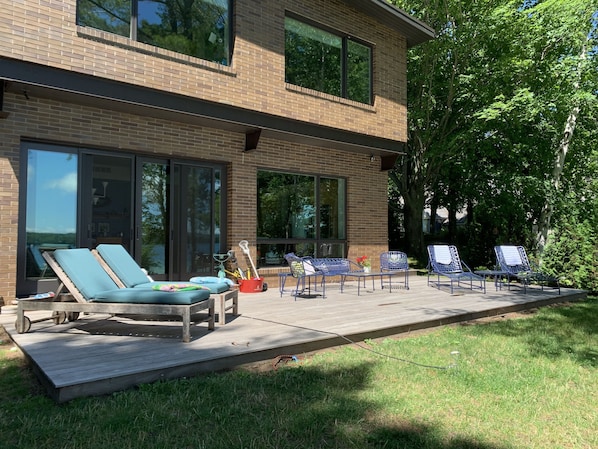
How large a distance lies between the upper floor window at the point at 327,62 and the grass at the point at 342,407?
24.4 ft

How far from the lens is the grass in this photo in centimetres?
273

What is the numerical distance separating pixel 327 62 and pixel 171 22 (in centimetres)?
396

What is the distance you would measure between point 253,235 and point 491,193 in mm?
9466

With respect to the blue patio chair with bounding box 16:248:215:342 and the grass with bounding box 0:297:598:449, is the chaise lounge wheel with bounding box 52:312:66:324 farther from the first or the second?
the grass with bounding box 0:297:598:449

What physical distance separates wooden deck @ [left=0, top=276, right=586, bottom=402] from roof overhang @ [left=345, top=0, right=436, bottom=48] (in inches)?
280

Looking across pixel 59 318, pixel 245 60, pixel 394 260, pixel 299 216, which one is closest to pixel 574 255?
pixel 394 260

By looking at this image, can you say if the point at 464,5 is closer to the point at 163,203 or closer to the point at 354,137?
the point at 354,137

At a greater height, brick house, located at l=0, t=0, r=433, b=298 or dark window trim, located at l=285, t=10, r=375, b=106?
dark window trim, located at l=285, t=10, r=375, b=106

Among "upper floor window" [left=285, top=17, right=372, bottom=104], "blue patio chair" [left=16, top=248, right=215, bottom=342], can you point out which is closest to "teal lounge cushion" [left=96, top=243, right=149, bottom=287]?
"blue patio chair" [left=16, top=248, right=215, bottom=342]

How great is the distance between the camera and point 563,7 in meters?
12.4

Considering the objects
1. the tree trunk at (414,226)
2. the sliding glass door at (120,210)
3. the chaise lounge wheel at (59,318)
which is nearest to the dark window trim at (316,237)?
the sliding glass door at (120,210)

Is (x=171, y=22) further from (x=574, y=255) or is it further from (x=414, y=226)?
(x=414, y=226)

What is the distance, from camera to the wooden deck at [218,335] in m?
3.57

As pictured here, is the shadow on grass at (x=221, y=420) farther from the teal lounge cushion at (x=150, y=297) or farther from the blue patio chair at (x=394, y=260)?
the blue patio chair at (x=394, y=260)
